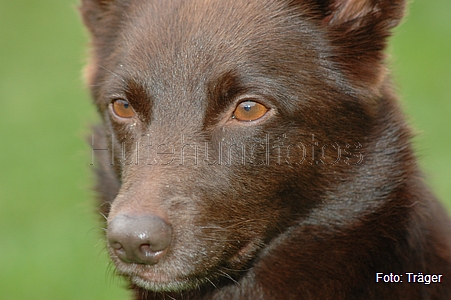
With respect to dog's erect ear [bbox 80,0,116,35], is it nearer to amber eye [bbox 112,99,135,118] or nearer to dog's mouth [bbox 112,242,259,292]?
amber eye [bbox 112,99,135,118]

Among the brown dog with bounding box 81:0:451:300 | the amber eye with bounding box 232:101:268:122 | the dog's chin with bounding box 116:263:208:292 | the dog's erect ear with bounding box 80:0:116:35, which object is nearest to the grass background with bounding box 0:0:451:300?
the dog's erect ear with bounding box 80:0:116:35

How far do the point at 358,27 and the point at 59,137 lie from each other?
621cm

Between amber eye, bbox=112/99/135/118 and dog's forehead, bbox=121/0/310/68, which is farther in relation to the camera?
amber eye, bbox=112/99/135/118

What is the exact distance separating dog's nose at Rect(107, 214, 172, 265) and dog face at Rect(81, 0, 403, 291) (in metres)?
0.01

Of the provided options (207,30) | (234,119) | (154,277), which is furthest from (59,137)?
(154,277)

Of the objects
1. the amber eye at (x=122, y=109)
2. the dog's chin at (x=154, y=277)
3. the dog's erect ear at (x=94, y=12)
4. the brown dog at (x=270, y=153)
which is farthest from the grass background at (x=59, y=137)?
the dog's chin at (x=154, y=277)

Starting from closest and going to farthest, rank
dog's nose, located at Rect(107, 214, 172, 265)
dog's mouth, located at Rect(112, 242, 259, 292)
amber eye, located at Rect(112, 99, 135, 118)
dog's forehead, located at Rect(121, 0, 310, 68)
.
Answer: dog's nose, located at Rect(107, 214, 172, 265)
dog's mouth, located at Rect(112, 242, 259, 292)
dog's forehead, located at Rect(121, 0, 310, 68)
amber eye, located at Rect(112, 99, 135, 118)

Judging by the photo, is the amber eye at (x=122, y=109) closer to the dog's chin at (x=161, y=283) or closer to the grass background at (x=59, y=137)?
the grass background at (x=59, y=137)

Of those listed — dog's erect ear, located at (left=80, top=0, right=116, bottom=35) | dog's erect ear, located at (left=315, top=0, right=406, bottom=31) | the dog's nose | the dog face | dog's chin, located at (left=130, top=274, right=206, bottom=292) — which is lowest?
dog's chin, located at (left=130, top=274, right=206, bottom=292)

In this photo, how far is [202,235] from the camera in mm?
3695

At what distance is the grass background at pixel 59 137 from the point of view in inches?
264

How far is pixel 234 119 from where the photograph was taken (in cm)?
387

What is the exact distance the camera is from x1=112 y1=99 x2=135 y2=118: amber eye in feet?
13.4

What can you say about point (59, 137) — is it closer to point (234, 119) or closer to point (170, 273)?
point (234, 119)
